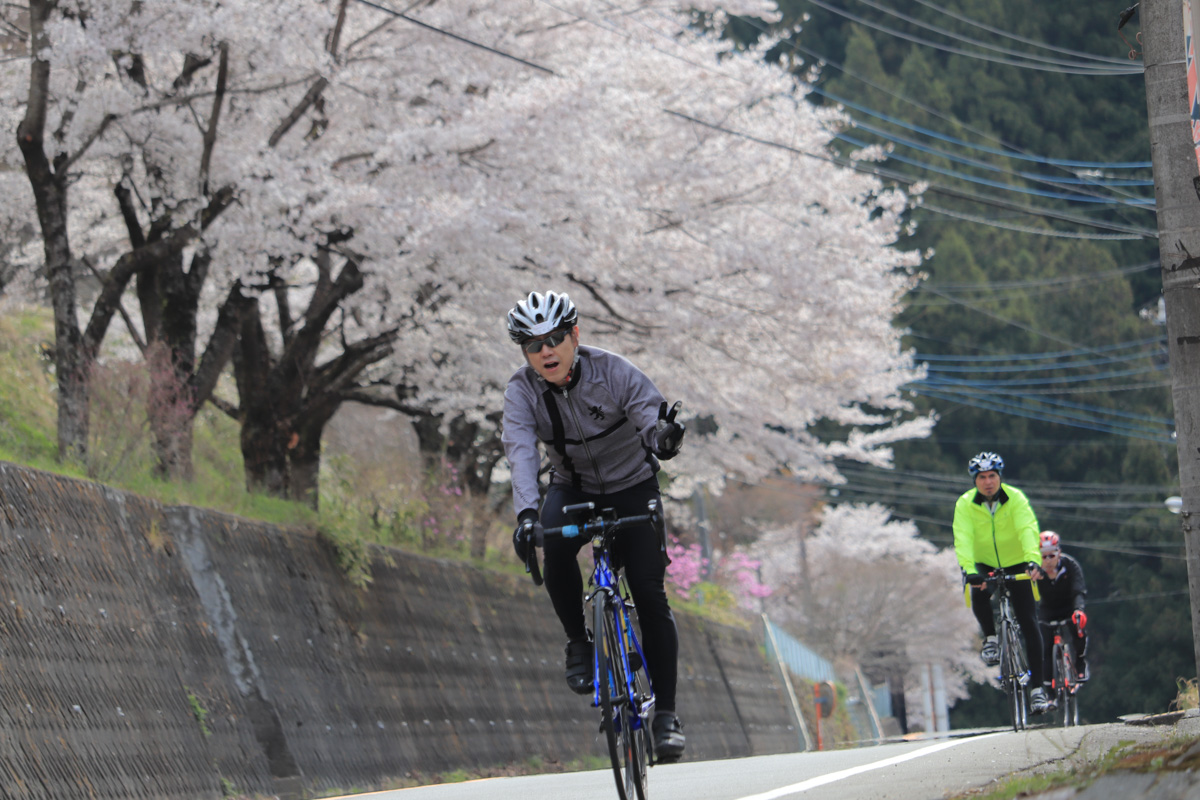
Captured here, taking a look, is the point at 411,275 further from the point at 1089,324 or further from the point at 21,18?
the point at 1089,324

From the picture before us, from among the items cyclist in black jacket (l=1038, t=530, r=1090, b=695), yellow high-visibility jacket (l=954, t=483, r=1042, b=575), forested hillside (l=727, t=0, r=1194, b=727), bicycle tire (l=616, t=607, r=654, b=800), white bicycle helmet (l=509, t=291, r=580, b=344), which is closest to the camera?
bicycle tire (l=616, t=607, r=654, b=800)

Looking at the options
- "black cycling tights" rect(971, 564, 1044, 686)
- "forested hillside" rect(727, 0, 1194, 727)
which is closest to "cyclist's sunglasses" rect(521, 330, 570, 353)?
"black cycling tights" rect(971, 564, 1044, 686)

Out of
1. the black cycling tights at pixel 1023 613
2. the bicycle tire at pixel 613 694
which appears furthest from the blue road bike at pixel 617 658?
the black cycling tights at pixel 1023 613

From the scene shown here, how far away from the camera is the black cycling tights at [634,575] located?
5.72m

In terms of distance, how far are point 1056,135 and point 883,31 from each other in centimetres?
977

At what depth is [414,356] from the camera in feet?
50.5

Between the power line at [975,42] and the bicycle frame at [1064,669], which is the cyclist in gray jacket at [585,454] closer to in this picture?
the bicycle frame at [1064,669]

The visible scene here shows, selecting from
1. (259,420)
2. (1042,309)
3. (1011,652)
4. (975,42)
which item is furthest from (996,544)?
(975,42)

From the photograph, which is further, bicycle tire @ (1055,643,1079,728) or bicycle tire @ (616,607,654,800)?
bicycle tire @ (1055,643,1079,728)

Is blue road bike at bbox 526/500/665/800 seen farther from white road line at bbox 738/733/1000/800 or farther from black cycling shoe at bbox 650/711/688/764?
white road line at bbox 738/733/1000/800

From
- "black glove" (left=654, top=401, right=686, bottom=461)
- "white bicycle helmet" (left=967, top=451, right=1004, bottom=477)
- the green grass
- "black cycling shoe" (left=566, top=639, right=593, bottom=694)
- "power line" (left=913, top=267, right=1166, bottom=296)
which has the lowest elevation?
the green grass

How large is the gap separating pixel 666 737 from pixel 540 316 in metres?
1.74

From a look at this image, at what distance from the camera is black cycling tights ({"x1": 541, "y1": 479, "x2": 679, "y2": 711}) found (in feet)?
18.8

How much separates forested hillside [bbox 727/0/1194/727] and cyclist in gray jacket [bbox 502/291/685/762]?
→ 152 ft
